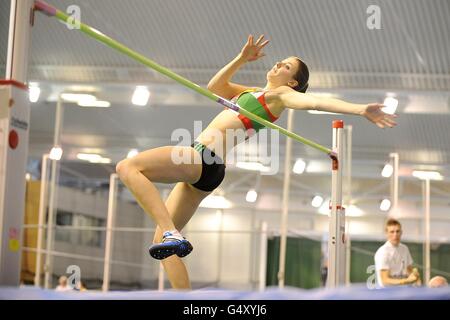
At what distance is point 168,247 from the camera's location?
2.87 metres

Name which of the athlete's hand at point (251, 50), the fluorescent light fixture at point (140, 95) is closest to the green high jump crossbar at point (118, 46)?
the athlete's hand at point (251, 50)

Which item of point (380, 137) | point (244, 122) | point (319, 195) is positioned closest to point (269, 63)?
point (380, 137)

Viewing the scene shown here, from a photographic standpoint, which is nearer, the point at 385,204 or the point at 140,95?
the point at 140,95

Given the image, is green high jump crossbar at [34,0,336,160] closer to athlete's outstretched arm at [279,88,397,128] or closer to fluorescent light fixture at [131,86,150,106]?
athlete's outstretched arm at [279,88,397,128]

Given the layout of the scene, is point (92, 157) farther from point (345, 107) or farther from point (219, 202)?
point (345, 107)

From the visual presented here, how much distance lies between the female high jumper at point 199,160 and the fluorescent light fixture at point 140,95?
17.0 ft

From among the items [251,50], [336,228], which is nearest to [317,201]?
[336,228]

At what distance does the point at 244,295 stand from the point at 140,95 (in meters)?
6.82

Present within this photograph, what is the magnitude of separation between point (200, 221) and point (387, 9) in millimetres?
7686

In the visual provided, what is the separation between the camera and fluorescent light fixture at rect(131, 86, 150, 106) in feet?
28.9

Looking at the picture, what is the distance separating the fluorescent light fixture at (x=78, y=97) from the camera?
9.13 meters

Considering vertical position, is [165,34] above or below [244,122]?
above
